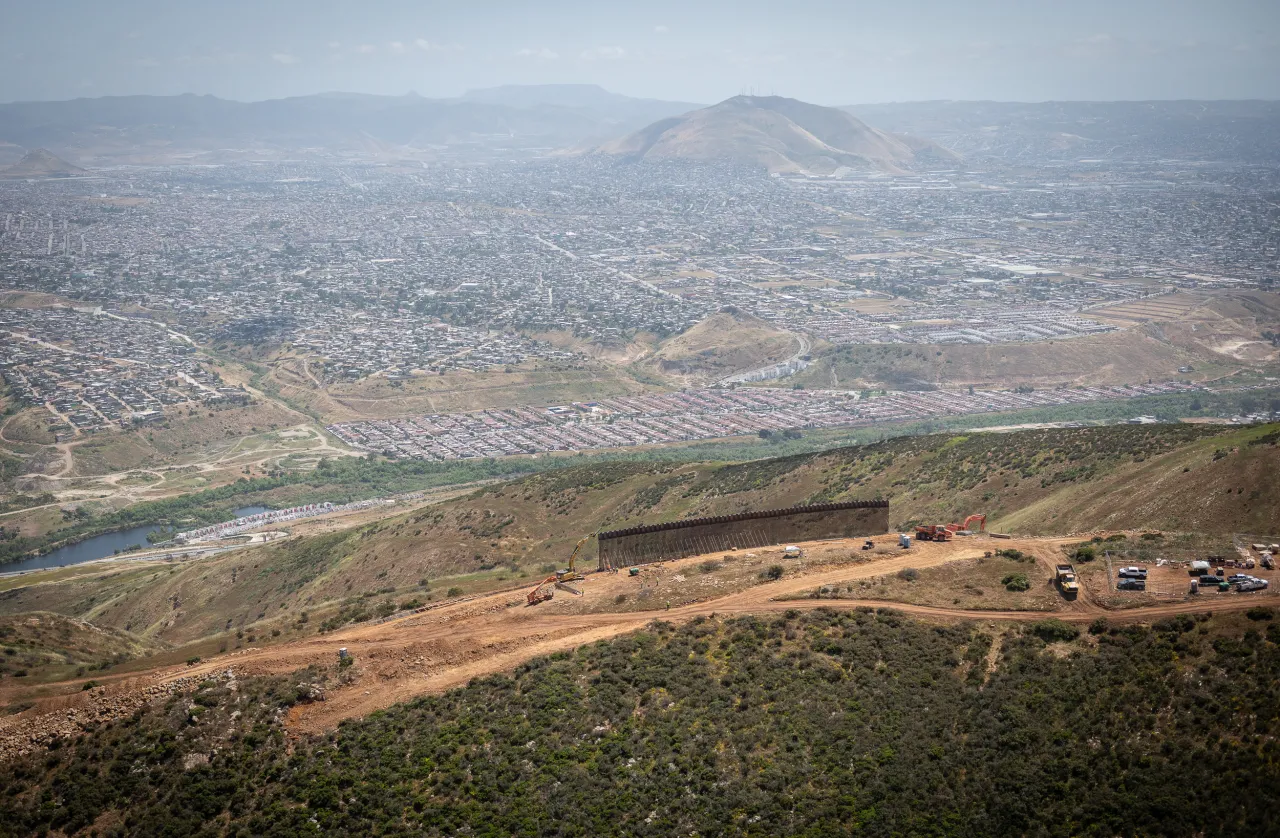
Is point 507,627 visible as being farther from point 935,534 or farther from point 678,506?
point 678,506

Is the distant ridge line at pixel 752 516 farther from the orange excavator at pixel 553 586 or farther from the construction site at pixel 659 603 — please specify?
the orange excavator at pixel 553 586

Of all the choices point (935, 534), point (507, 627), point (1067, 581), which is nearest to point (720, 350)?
point (935, 534)

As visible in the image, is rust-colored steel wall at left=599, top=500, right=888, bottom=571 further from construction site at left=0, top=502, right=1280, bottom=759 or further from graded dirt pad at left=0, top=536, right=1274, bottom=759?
graded dirt pad at left=0, top=536, right=1274, bottom=759

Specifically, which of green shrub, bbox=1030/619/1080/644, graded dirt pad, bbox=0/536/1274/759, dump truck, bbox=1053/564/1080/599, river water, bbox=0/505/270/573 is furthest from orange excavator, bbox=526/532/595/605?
river water, bbox=0/505/270/573

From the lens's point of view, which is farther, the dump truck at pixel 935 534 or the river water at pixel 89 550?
the river water at pixel 89 550

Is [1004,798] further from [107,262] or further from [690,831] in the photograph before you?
[107,262]

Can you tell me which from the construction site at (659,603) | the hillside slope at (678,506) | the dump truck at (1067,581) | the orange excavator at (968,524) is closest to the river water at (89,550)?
the hillside slope at (678,506)
